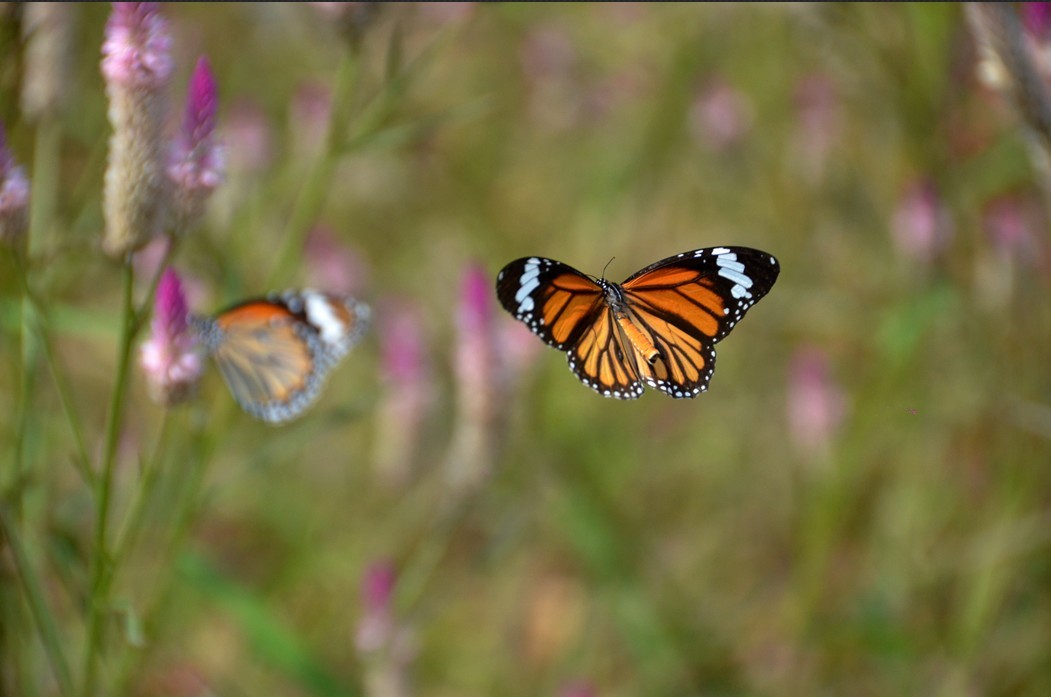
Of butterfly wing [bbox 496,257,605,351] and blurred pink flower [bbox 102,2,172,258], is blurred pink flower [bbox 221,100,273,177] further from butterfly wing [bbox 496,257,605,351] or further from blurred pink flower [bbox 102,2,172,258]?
butterfly wing [bbox 496,257,605,351]

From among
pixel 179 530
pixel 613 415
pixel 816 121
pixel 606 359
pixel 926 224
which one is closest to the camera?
pixel 606 359

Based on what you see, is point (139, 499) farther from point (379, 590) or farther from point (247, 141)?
point (247, 141)

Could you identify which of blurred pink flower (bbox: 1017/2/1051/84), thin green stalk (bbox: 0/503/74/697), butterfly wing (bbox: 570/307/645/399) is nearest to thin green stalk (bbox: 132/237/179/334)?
thin green stalk (bbox: 0/503/74/697)

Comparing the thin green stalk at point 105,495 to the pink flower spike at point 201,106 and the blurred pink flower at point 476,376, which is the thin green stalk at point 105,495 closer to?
the pink flower spike at point 201,106

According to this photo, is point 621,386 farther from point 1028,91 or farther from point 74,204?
point 74,204

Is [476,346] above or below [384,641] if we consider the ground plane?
above

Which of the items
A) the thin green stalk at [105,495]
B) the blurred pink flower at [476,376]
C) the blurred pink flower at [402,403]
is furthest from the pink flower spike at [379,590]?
the thin green stalk at [105,495]

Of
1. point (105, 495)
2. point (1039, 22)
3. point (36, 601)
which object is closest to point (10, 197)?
point (105, 495)

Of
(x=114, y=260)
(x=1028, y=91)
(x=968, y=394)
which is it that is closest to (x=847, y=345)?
(x=968, y=394)
